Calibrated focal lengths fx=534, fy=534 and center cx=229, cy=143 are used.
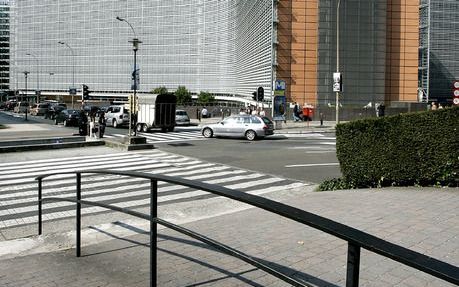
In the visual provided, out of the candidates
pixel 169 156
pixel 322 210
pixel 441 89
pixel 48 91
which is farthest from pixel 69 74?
pixel 322 210

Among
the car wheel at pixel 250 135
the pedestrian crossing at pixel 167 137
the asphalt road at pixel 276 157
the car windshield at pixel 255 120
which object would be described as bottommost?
the asphalt road at pixel 276 157

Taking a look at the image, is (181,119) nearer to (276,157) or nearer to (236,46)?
(276,157)

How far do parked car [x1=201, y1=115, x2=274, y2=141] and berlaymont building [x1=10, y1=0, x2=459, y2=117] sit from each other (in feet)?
43.8

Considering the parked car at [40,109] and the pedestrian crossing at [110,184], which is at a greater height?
the parked car at [40,109]

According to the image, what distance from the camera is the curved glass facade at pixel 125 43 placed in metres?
134

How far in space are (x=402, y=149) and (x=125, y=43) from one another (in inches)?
5533

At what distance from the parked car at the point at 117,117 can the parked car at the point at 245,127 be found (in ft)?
38.8

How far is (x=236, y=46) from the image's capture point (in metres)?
109

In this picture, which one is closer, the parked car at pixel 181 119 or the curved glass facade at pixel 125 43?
the parked car at pixel 181 119

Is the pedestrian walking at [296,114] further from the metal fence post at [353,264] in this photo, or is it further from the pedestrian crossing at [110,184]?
the metal fence post at [353,264]

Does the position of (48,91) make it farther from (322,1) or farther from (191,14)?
(322,1)

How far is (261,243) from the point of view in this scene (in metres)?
6.41

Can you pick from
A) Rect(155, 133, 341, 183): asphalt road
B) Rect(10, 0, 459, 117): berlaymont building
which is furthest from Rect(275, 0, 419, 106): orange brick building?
Rect(155, 133, 341, 183): asphalt road

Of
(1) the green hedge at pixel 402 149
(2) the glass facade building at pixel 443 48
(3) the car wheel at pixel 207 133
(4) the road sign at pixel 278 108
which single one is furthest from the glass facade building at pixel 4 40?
(1) the green hedge at pixel 402 149
